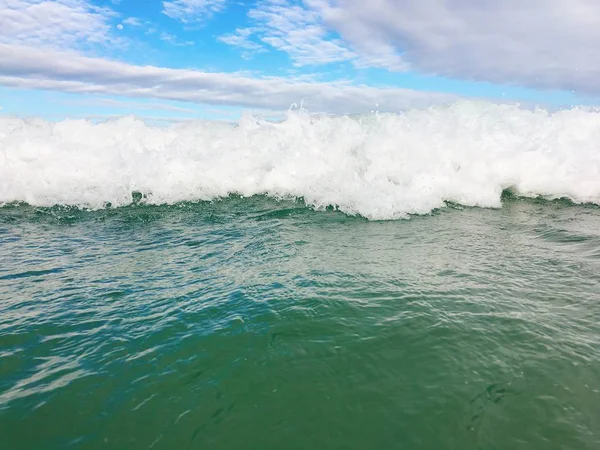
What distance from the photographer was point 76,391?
4.07m

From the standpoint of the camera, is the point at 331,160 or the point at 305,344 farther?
the point at 331,160

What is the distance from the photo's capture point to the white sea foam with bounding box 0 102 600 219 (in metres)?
14.0

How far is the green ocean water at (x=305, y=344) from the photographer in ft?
11.6

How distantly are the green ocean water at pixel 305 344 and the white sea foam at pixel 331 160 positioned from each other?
5.18 metres

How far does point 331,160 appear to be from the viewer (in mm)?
16078

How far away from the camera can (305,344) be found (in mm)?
4820

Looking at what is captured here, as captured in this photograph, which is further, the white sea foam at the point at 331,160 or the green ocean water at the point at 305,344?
the white sea foam at the point at 331,160

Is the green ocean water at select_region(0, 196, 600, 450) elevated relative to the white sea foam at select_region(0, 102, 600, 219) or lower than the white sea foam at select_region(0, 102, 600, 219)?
lower

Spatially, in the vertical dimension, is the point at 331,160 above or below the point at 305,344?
above

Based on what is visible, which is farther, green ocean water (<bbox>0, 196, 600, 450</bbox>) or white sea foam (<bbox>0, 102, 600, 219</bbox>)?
white sea foam (<bbox>0, 102, 600, 219</bbox>)

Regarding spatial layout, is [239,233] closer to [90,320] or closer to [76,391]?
[90,320]

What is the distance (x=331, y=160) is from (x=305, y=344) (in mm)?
12055

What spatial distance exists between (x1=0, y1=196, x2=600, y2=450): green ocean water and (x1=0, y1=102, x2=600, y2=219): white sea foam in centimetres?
518

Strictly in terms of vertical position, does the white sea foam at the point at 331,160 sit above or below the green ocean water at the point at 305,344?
above
